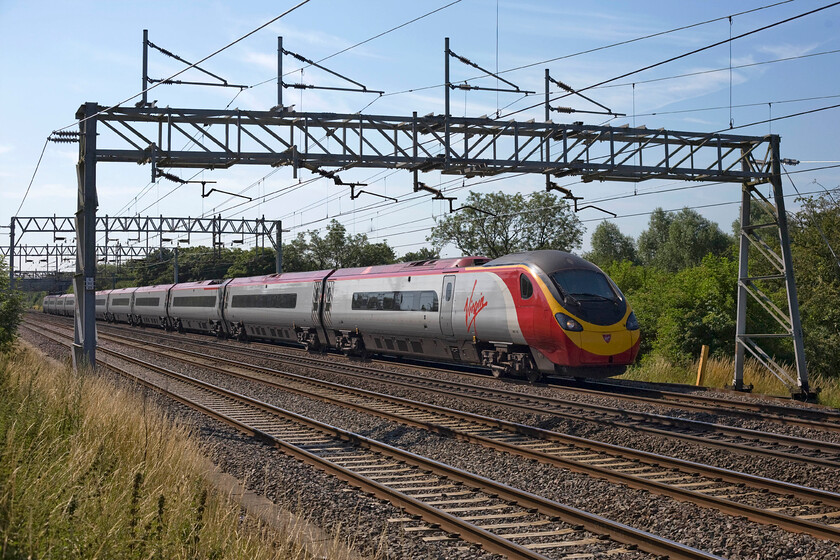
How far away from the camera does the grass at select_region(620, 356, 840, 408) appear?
1675 cm

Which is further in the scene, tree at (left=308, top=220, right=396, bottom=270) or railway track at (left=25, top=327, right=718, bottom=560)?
tree at (left=308, top=220, right=396, bottom=270)

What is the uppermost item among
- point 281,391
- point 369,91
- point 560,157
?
point 369,91

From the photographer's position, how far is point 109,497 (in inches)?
228

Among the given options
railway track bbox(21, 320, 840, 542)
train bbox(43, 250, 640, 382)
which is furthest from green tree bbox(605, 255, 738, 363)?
railway track bbox(21, 320, 840, 542)

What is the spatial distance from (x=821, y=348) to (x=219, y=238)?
32.6m

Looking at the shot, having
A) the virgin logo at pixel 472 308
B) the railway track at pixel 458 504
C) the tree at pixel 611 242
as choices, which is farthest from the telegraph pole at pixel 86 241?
the tree at pixel 611 242

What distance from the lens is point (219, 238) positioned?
45031mm

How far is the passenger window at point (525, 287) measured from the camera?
1686cm

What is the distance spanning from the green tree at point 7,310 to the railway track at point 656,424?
9737mm

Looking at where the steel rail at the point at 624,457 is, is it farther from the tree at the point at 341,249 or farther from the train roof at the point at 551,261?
the tree at the point at 341,249

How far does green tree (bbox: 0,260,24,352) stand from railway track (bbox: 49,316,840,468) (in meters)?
9.74

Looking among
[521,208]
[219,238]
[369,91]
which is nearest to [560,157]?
[369,91]

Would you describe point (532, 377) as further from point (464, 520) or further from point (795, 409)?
point (464, 520)

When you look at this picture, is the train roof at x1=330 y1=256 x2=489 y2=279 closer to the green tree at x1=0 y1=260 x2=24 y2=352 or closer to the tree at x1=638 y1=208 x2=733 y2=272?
the green tree at x1=0 y1=260 x2=24 y2=352
